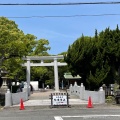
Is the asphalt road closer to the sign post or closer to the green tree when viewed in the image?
the sign post

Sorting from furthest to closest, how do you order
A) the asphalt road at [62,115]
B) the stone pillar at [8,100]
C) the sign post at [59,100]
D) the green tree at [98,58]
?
the green tree at [98,58]
the stone pillar at [8,100]
the sign post at [59,100]
the asphalt road at [62,115]

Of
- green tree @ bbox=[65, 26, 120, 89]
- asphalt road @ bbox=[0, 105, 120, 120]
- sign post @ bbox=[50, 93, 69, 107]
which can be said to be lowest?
asphalt road @ bbox=[0, 105, 120, 120]

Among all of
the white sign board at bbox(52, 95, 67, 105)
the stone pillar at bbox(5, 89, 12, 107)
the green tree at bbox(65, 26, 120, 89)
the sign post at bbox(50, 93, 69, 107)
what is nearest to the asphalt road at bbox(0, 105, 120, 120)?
the sign post at bbox(50, 93, 69, 107)

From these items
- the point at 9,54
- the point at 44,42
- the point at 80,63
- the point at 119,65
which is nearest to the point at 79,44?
the point at 80,63

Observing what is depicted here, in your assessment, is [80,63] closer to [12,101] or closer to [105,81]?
Answer: [105,81]

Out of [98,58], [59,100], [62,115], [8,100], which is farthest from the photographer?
[98,58]

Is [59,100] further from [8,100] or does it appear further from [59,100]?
[8,100]

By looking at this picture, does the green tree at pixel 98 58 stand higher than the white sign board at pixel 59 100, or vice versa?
the green tree at pixel 98 58

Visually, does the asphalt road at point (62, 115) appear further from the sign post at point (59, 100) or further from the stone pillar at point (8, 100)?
the stone pillar at point (8, 100)

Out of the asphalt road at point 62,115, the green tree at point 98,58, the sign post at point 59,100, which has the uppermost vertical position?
the green tree at point 98,58

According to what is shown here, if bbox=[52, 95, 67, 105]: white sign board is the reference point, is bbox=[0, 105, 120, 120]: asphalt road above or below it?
below

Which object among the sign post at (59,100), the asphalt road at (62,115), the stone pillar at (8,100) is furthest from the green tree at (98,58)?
the stone pillar at (8,100)

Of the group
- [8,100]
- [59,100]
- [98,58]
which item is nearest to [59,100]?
[59,100]

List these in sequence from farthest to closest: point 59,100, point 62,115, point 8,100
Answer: point 8,100 < point 59,100 < point 62,115
